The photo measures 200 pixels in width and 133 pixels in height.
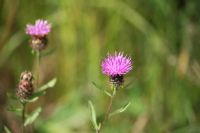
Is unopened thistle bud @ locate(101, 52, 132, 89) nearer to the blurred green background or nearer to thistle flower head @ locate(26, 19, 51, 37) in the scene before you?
thistle flower head @ locate(26, 19, 51, 37)

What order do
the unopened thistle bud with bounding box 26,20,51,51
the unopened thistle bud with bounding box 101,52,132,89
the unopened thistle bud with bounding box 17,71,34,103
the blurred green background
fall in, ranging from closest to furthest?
the unopened thistle bud with bounding box 101,52,132,89
the unopened thistle bud with bounding box 17,71,34,103
the unopened thistle bud with bounding box 26,20,51,51
the blurred green background

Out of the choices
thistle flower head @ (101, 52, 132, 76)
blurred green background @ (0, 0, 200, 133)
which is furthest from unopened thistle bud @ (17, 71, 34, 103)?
blurred green background @ (0, 0, 200, 133)

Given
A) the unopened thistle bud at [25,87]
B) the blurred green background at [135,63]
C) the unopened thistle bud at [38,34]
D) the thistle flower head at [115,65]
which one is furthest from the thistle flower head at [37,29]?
the blurred green background at [135,63]

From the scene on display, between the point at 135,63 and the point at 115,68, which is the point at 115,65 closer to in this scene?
the point at 115,68

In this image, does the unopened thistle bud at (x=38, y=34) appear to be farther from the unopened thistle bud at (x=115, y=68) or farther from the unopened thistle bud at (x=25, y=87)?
the unopened thistle bud at (x=115, y=68)

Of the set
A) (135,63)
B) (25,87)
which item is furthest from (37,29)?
(135,63)


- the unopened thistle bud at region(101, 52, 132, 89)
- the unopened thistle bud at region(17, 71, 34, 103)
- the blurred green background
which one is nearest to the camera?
the unopened thistle bud at region(101, 52, 132, 89)

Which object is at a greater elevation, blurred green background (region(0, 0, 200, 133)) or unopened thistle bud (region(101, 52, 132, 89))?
unopened thistle bud (region(101, 52, 132, 89))

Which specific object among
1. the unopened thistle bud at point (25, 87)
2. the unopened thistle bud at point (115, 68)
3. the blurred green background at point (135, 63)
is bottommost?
the blurred green background at point (135, 63)
